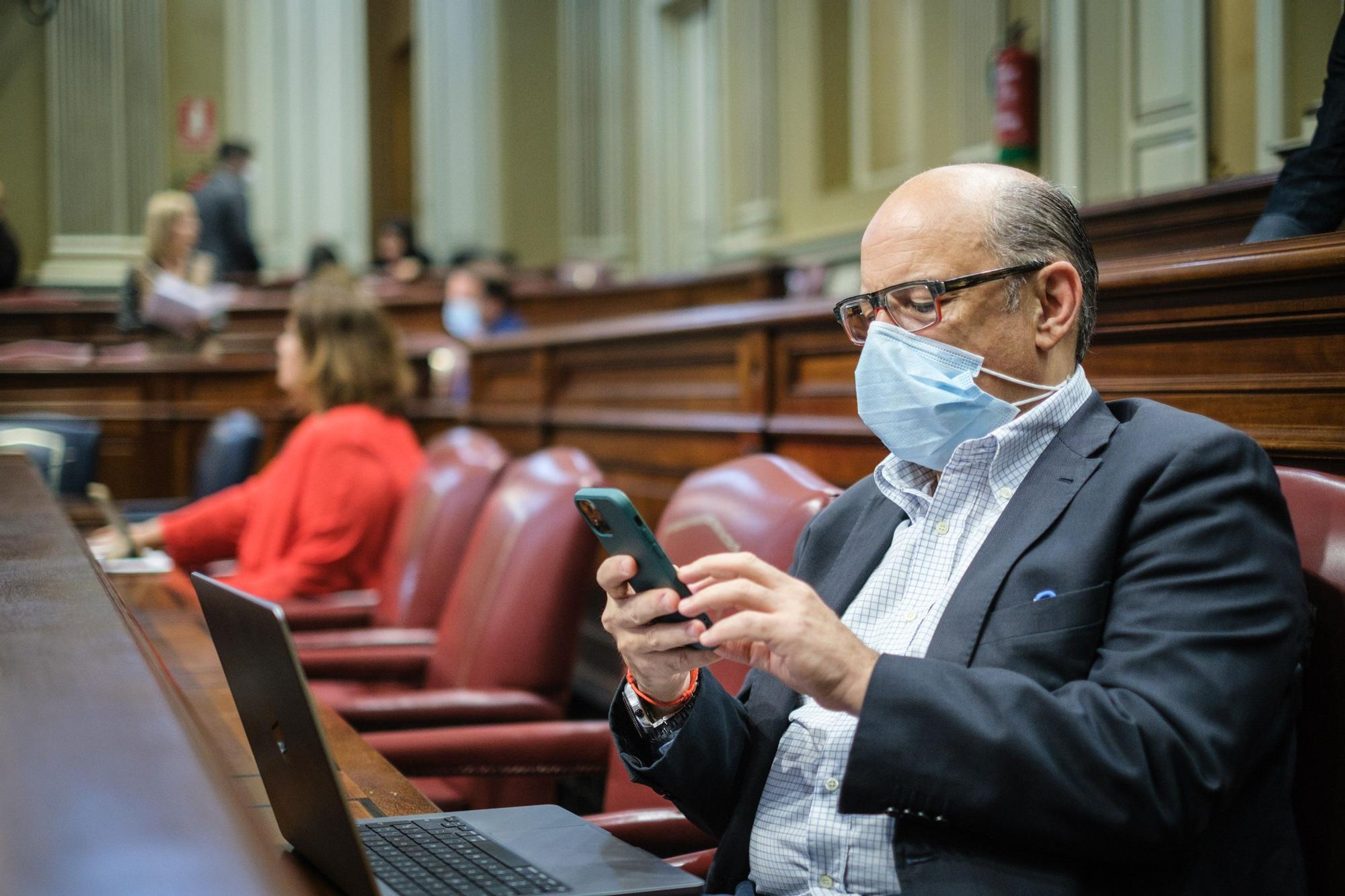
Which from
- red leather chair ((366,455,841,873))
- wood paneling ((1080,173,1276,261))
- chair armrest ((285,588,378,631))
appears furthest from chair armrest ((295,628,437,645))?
wood paneling ((1080,173,1276,261))

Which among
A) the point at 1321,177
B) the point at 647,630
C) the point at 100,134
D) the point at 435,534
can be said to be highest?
the point at 100,134

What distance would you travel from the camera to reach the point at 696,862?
4.70 ft

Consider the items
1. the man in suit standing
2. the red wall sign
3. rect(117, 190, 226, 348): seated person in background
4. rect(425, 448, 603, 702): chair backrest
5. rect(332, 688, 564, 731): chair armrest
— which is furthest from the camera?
the red wall sign

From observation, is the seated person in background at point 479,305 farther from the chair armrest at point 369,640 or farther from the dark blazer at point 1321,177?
the dark blazer at point 1321,177

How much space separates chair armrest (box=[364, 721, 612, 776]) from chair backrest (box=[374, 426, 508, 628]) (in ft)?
2.88

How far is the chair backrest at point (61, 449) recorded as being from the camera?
168 inches

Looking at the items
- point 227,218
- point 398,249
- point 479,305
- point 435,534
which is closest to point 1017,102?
point 479,305

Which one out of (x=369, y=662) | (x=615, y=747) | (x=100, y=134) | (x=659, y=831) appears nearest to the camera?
(x=659, y=831)

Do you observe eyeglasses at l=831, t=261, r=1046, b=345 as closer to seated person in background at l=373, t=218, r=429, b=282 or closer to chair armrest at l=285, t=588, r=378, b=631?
chair armrest at l=285, t=588, r=378, b=631

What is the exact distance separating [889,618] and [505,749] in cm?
78

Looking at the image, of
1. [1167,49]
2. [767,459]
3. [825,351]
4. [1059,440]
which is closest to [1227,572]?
[1059,440]

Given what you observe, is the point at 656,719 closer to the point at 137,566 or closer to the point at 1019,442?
the point at 1019,442

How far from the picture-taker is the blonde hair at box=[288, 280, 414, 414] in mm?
3465

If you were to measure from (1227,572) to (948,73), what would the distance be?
6.28 meters
